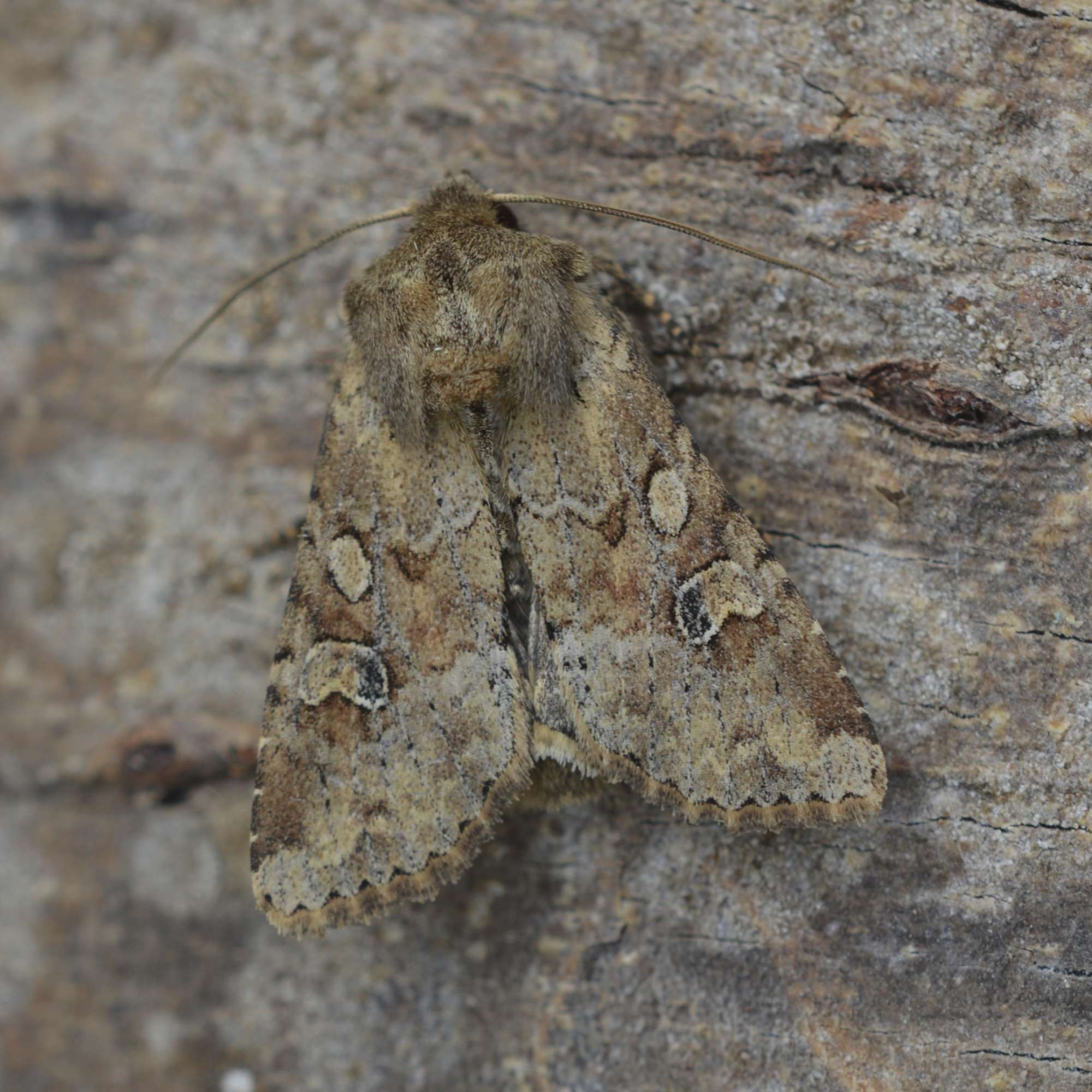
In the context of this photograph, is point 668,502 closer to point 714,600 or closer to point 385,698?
point 714,600

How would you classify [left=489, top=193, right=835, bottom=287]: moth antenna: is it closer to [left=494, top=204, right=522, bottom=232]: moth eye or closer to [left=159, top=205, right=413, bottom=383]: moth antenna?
[left=494, top=204, right=522, bottom=232]: moth eye

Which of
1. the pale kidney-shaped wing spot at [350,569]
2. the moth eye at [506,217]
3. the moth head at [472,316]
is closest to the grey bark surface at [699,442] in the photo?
the moth eye at [506,217]

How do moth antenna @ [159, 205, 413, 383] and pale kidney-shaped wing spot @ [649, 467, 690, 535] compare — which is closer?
pale kidney-shaped wing spot @ [649, 467, 690, 535]

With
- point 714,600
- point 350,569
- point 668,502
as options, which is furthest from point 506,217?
point 714,600

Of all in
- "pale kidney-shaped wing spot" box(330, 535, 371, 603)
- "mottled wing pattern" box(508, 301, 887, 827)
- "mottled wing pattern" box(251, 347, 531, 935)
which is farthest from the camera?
"pale kidney-shaped wing spot" box(330, 535, 371, 603)

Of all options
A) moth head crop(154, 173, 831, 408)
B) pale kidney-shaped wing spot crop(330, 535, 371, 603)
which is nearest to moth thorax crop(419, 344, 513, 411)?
moth head crop(154, 173, 831, 408)

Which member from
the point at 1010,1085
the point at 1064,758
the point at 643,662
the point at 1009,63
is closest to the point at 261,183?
the point at 643,662
